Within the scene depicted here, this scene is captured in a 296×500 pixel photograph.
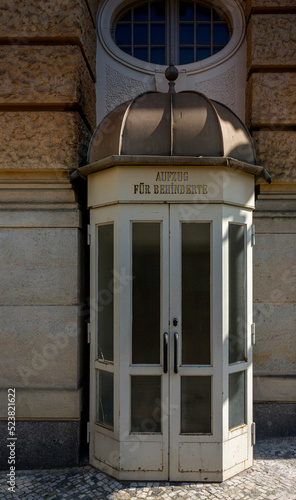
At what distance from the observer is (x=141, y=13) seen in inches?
204

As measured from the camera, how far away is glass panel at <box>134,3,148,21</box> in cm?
517

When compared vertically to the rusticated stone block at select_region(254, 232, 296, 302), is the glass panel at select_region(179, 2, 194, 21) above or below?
above

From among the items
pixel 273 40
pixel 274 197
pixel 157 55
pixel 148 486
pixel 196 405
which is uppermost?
pixel 157 55

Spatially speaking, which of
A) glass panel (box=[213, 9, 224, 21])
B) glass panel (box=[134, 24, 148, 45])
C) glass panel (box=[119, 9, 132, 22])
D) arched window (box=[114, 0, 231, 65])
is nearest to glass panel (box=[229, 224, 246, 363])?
arched window (box=[114, 0, 231, 65])

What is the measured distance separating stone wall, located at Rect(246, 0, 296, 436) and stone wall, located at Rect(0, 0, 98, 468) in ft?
6.92

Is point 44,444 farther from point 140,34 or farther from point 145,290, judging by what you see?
point 140,34

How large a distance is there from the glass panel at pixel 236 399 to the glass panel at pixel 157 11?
4.60 meters

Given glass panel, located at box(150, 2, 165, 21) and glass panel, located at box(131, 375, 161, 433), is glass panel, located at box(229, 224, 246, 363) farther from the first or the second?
glass panel, located at box(150, 2, 165, 21)

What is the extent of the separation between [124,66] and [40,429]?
4.53m

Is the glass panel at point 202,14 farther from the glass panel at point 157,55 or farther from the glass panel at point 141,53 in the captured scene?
the glass panel at point 141,53

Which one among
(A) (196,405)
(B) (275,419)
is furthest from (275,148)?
(B) (275,419)

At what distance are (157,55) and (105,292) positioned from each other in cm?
328

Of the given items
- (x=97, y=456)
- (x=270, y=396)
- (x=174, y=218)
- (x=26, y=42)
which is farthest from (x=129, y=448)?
(x=26, y=42)

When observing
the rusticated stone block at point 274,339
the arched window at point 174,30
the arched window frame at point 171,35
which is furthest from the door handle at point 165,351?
the arched window at point 174,30
